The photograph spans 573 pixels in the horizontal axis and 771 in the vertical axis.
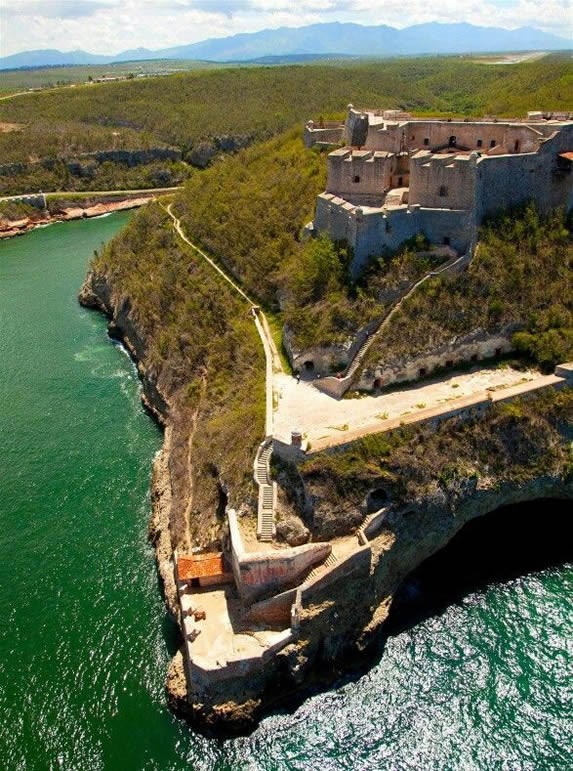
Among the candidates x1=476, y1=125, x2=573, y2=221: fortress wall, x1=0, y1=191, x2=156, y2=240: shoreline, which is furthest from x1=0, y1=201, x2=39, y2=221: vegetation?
x1=476, y1=125, x2=573, y2=221: fortress wall

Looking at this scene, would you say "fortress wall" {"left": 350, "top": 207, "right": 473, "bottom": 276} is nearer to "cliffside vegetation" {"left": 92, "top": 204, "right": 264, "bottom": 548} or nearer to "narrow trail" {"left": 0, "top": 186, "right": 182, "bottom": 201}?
"cliffside vegetation" {"left": 92, "top": 204, "right": 264, "bottom": 548}

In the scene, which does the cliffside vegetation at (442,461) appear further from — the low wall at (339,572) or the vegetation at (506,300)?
the vegetation at (506,300)

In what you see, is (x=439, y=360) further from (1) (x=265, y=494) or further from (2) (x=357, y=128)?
(2) (x=357, y=128)

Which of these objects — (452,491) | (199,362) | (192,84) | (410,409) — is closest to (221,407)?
(199,362)

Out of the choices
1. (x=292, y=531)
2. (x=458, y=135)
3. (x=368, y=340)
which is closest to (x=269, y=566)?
(x=292, y=531)

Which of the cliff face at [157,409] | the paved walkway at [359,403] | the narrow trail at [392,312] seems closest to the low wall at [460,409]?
the paved walkway at [359,403]

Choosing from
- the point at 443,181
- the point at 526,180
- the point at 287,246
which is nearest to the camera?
the point at 443,181
